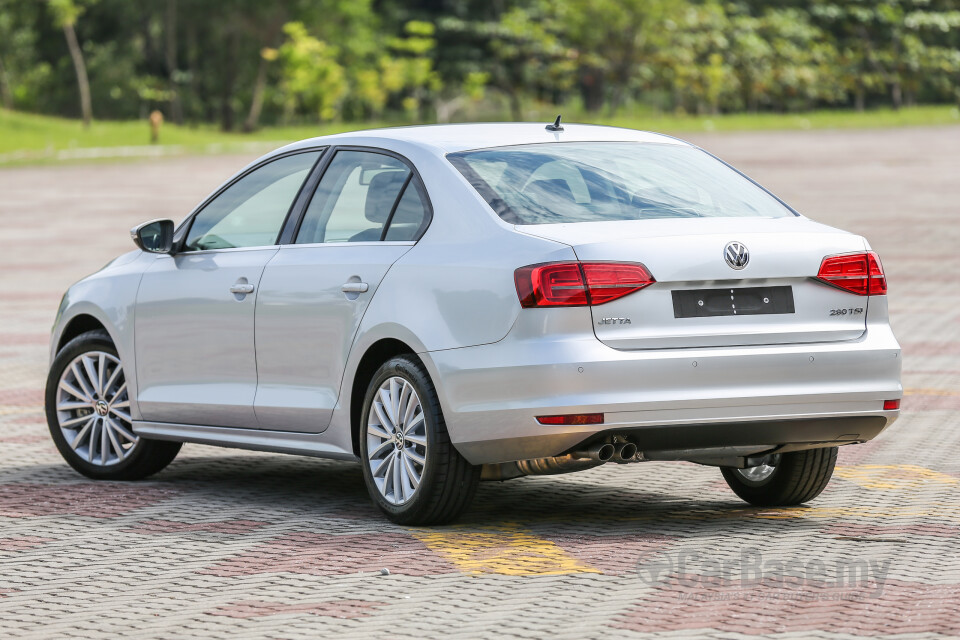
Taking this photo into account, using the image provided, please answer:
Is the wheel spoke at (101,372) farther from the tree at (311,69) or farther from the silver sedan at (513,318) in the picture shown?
the tree at (311,69)

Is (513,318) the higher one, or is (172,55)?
(172,55)

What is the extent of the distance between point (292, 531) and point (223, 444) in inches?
44.7

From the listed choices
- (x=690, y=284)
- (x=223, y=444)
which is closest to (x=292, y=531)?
(x=223, y=444)

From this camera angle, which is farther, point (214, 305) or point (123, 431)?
point (123, 431)

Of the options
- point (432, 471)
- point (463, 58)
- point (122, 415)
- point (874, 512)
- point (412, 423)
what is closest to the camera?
point (432, 471)

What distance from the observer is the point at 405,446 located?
696cm

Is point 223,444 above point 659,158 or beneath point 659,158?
beneath

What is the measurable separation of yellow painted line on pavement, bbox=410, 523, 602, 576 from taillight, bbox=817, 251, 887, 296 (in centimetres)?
150

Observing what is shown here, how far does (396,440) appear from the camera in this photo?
6988 mm

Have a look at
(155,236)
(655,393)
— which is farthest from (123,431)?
(655,393)

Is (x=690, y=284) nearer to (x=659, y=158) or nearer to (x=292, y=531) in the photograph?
(x=659, y=158)

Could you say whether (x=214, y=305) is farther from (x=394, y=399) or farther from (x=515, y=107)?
(x=515, y=107)

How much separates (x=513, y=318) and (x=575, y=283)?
265 millimetres

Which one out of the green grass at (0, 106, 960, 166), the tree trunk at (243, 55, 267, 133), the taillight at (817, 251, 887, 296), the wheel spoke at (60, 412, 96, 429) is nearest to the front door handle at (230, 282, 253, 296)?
the wheel spoke at (60, 412, 96, 429)
